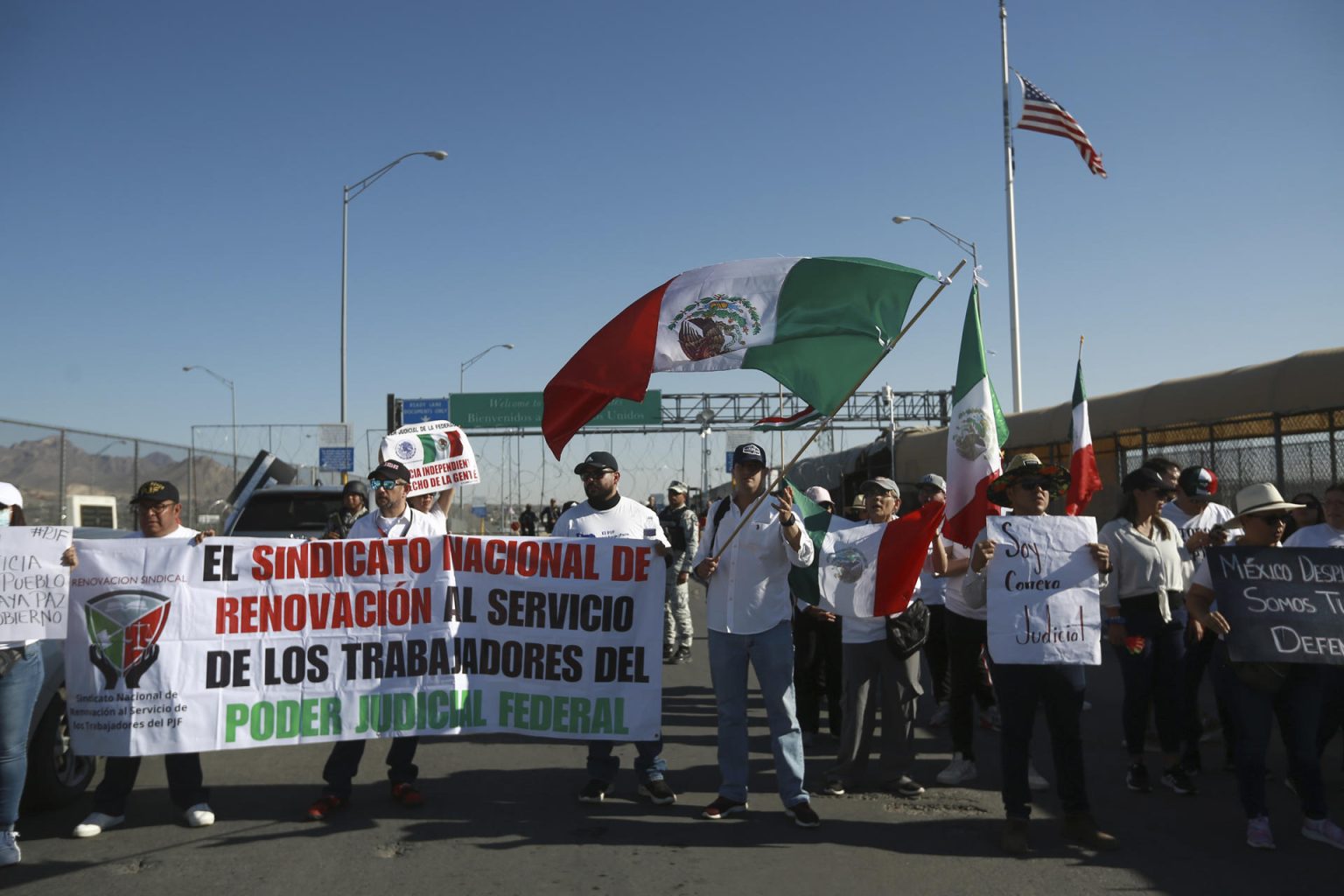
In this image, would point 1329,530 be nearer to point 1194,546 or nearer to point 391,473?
point 1194,546

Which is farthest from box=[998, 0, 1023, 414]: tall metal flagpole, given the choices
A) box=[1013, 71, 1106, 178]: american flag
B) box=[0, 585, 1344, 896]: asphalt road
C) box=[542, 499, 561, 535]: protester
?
box=[0, 585, 1344, 896]: asphalt road

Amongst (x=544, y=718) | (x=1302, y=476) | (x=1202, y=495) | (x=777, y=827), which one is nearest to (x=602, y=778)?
(x=544, y=718)

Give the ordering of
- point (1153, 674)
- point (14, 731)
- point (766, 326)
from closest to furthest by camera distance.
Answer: point (14, 731), point (766, 326), point (1153, 674)

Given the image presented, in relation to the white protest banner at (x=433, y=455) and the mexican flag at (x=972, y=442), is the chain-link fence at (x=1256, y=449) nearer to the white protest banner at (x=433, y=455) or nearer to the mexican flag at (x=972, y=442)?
the mexican flag at (x=972, y=442)

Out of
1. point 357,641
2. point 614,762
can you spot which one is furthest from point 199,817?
point 614,762

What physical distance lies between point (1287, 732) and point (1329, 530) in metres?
1.26

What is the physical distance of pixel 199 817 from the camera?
5961 millimetres

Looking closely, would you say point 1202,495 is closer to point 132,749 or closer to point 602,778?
point 602,778

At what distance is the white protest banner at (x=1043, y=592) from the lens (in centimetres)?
551

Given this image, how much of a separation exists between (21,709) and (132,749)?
1.98ft

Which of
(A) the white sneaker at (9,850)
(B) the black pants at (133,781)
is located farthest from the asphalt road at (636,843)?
(B) the black pants at (133,781)

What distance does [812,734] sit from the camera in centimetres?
827

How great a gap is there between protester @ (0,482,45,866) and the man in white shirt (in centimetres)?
673

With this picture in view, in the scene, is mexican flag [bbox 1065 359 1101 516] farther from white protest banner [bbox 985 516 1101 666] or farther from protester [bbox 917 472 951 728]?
white protest banner [bbox 985 516 1101 666]
